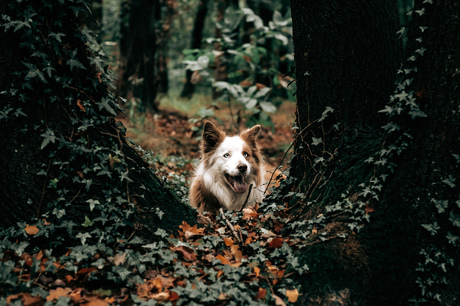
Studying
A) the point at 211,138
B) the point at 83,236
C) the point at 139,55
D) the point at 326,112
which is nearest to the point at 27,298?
the point at 83,236

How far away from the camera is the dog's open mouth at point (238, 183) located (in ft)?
15.2

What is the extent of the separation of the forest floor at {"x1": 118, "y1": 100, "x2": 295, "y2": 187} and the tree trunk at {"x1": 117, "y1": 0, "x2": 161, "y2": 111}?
676 mm

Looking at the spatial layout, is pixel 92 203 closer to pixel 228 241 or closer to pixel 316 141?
pixel 228 241

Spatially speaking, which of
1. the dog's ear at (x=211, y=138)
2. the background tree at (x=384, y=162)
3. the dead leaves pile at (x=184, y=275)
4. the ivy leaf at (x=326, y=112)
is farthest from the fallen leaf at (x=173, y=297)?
the dog's ear at (x=211, y=138)

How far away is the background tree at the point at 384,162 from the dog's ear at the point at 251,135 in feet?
6.22

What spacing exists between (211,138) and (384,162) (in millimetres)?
2717

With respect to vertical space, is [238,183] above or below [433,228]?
below

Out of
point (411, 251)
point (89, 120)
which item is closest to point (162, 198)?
point (89, 120)

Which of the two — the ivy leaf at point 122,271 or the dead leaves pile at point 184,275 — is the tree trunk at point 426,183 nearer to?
the dead leaves pile at point 184,275

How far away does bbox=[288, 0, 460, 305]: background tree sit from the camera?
2.38 m

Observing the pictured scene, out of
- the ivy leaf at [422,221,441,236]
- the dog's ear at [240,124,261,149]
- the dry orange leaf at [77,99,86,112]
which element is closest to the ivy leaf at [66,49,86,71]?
the dry orange leaf at [77,99,86,112]

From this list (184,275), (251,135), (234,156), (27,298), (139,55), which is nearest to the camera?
(27,298)

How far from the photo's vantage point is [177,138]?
923 cm

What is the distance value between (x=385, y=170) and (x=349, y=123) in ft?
2.05
